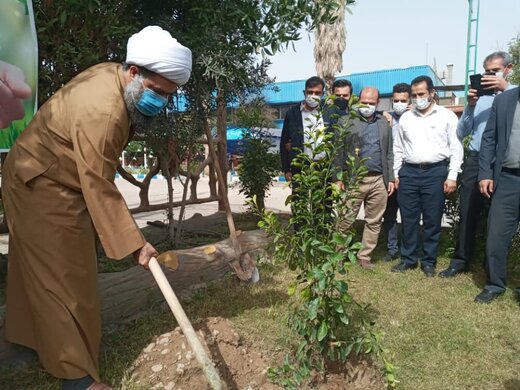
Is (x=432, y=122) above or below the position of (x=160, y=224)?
above

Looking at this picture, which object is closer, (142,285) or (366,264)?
(142,285)

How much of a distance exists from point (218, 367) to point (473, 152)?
306 centimetres

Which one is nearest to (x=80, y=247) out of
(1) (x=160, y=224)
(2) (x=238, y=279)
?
(2) (x=238, y=279)

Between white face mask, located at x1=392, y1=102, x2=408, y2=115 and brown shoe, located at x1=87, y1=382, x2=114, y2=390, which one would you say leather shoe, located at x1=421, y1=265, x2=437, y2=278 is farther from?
brown shoe, located at x1=87, y1=382, x2=114, y2=390

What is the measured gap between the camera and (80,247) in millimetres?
2404

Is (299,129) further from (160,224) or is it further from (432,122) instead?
(160,224)

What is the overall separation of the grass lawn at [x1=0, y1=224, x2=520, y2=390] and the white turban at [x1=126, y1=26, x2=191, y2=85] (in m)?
1.64

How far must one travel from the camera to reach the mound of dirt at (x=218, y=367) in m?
2.46

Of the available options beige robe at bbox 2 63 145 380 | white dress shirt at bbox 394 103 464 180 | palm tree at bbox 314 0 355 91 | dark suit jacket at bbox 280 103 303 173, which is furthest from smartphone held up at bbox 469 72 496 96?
palm tree at bbox 314 0 355 91

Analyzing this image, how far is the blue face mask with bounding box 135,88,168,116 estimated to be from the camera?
7.63 ft

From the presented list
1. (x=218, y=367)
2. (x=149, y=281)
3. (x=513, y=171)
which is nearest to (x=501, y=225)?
(x=513, y=171)

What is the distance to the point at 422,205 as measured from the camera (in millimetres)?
4535

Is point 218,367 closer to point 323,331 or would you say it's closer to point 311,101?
point 323,331

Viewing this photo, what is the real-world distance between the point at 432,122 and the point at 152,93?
2.96m
